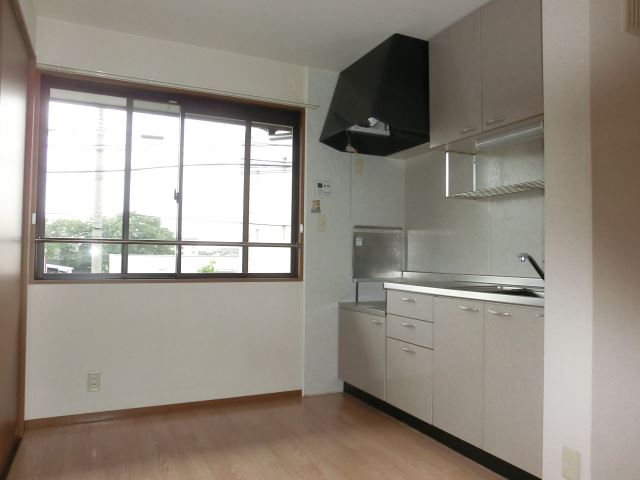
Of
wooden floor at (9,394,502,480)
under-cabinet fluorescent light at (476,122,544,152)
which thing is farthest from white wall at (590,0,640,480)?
wooden floor at (9,394,502,480)

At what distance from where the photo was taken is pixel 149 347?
3.04 metres

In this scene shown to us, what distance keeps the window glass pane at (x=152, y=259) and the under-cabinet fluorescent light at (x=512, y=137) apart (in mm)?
2120

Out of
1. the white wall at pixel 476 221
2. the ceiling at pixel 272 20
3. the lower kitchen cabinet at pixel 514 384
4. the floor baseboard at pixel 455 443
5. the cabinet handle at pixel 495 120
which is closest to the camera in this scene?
the lower kitchen cabinet at pixel 514 384

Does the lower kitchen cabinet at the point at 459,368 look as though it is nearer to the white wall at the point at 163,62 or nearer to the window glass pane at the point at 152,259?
the window glass pane at the point at 152,259

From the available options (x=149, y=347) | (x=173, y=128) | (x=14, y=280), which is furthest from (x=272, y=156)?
(x=14, y=280)

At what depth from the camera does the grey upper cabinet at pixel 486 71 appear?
2295 mm

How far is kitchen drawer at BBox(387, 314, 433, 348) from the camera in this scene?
2695 millimetres

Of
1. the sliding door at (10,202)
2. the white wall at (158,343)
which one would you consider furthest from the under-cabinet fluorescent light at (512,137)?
the sliding door at (10,202)

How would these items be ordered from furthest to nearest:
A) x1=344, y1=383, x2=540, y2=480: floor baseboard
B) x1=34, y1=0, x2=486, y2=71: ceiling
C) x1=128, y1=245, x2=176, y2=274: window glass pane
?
x1=128, y1=245, x2=176, y2=274: window glass pane, x1=34, y1=0, x2=486, y2=71: ceiling, x1=344, y1=383, x2=540, y2=480: floor baseboard

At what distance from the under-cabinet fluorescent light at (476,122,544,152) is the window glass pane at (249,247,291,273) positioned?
157 centimetres

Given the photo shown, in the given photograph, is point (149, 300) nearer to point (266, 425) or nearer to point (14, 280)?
point (14, 280)

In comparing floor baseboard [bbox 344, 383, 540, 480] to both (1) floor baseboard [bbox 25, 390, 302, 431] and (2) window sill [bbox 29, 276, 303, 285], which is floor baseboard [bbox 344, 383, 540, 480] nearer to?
(1) floor baseboard [bbox 25, 390, 302, 431]

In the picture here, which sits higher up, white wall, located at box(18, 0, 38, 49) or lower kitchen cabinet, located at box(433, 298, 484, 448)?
white wall, located at box(18, 0, 38, 49)

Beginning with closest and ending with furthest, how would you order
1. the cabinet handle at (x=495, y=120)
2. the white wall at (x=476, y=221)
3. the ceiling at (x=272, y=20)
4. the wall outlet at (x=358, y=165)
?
the cabinet handle at (x=495, y=120) < the ceiling at (x=272, y=20) < the white wall at (x=476, y=221) < the wall outlet at (x=358, y=165)
